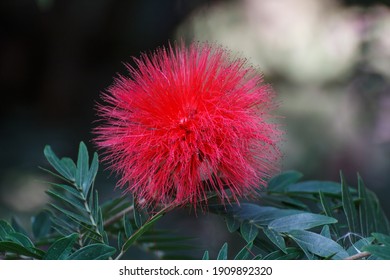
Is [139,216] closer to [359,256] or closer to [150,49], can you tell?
[359,256]

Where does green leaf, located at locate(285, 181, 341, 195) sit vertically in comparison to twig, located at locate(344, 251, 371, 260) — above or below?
above

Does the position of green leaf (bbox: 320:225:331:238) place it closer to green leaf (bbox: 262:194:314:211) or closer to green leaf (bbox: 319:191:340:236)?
green leaf (bbox: 319:191:340:236)

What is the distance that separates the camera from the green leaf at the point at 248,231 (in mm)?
1215

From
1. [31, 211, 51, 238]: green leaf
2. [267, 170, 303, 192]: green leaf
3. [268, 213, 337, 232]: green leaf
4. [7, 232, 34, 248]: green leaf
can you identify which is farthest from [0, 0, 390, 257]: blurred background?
[7, 232, 34, 248]: green leaf

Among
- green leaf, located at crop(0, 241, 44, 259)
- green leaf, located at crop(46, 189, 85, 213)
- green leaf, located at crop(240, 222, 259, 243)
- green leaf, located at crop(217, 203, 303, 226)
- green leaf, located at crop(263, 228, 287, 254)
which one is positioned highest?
green leaf, located at crop(46, 189, 85, 213)

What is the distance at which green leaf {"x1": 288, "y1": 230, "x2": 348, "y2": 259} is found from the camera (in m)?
1.13

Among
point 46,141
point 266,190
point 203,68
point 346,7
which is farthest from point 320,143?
point 203,68

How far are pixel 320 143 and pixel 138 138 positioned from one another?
1880 mm

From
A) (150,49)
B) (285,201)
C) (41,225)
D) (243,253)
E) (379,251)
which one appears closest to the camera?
(379,251)

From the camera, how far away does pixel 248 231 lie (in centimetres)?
124

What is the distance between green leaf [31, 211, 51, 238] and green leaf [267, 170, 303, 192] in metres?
0.56

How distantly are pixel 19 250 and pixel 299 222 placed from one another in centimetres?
51

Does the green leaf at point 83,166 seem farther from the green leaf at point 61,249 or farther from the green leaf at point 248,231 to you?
the green leaf at point 248,231

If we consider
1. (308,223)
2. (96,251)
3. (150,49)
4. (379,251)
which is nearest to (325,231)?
(308,223)
